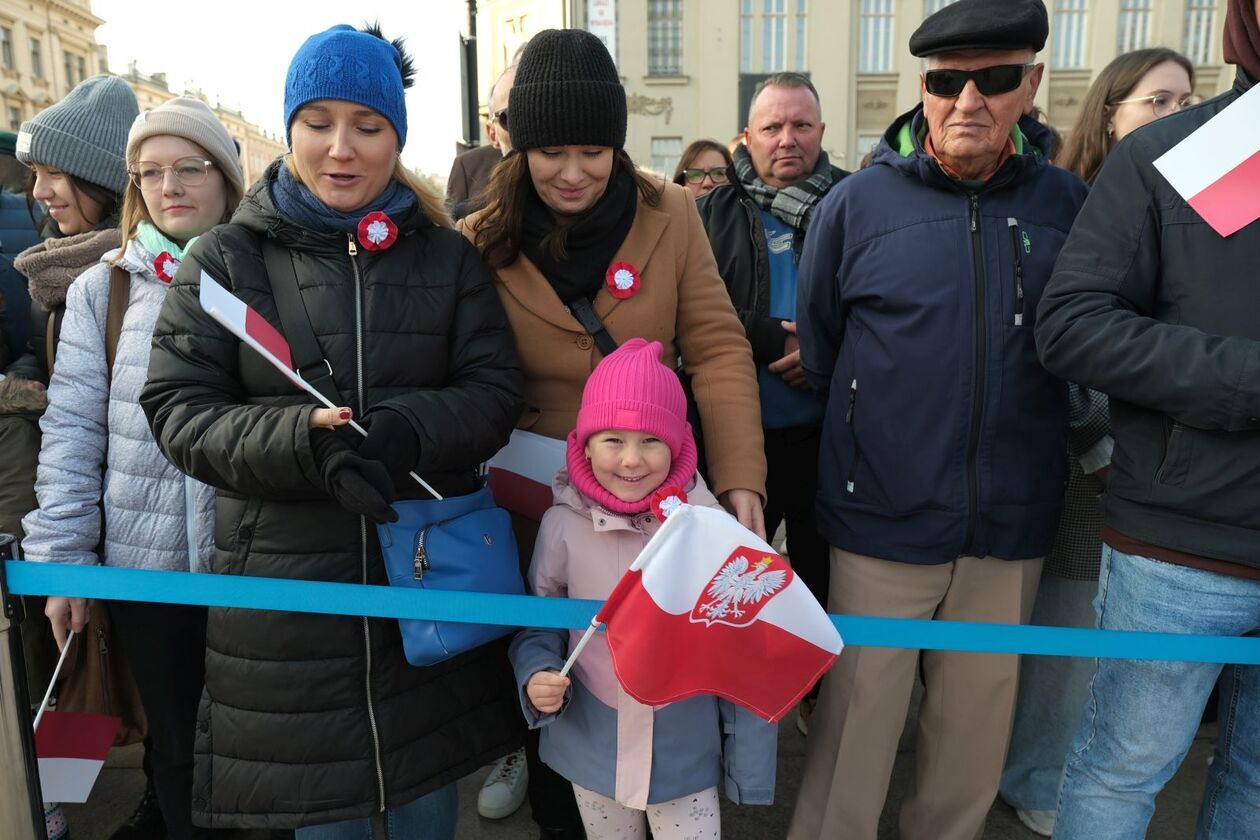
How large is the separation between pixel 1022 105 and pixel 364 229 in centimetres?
157

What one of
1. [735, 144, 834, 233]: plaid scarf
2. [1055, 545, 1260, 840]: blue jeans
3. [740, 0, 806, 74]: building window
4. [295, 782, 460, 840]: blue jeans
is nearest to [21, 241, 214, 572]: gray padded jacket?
[295, 782, 460, 840]: blue jeans

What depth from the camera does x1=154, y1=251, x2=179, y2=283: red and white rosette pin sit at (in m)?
2.11

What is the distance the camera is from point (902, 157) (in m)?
2.16

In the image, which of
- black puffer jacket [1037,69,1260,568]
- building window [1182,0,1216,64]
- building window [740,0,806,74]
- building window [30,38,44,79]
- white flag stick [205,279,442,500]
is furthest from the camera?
building window [30,38,44,79]

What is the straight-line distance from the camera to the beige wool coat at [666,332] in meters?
2.13

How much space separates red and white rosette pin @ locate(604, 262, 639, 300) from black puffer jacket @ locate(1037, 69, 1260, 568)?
3.10 feet

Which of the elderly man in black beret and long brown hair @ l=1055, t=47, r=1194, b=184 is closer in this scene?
the elderly man in black beret

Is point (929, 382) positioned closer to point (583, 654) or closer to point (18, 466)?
point (583, 654)

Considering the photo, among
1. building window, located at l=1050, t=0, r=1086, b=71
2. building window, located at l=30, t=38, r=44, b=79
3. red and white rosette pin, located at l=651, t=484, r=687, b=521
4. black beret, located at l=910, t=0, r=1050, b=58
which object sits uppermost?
building window, located at l=30, t=38, r=44, b=79

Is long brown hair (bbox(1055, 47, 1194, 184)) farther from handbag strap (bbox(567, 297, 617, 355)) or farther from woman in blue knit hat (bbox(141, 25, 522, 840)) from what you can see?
woman in blue knit hat (bbox(141, 25, 522, 840))

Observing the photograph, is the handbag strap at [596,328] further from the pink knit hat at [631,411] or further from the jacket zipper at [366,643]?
the jacket zipper at [366,643]

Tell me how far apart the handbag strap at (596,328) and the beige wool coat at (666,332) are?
16 mm

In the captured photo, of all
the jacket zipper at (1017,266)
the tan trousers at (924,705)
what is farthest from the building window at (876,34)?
the tan trousers at (924,705)

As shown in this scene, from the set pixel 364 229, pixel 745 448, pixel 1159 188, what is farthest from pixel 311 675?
pixel 1159 188
